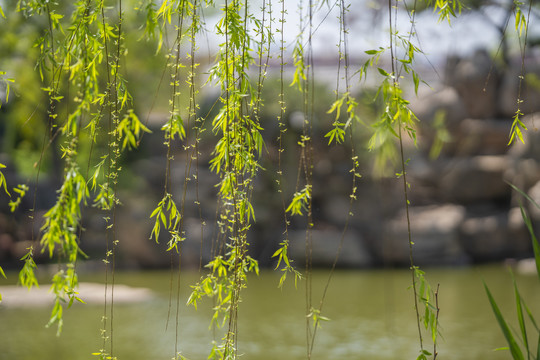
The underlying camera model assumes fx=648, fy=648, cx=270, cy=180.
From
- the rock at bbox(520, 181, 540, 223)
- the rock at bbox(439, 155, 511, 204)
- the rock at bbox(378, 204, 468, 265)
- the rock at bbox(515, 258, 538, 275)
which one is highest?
the rock at bbox(439, 155, 511, 204)

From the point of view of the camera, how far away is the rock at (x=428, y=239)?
10078mm

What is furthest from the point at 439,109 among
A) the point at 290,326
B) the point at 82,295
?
the point at 82,295

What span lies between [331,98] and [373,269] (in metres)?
3.32

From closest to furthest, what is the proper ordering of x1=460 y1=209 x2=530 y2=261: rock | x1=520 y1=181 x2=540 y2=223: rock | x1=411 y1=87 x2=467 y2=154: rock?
x1=520 y1=181 x2=540 y2=223: rock, x1=460 y1=209 x2=530 y2=261: rock, x1=411 y1=87 x2=467 y2=154: rock

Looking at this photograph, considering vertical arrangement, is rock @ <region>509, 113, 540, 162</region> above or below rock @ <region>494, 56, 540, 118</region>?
below

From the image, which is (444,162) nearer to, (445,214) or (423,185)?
(423,185)

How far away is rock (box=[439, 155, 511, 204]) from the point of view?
432 inches

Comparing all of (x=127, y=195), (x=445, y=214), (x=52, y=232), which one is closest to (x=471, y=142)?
(x=445, y=214)

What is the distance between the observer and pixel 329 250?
1017cm

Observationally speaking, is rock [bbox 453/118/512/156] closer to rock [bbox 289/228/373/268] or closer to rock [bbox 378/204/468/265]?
rock [bbox 378/204/468/265]

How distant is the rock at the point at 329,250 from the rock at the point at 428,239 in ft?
1.28

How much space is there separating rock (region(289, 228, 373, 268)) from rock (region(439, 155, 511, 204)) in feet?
6.87

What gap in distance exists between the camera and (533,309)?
263 inches

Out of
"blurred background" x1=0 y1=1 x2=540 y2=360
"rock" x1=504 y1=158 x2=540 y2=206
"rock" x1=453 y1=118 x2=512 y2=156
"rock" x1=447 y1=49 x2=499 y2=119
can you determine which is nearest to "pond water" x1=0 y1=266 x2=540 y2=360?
"blurred background" x1=0 y1=1 x2=540 y2=360
